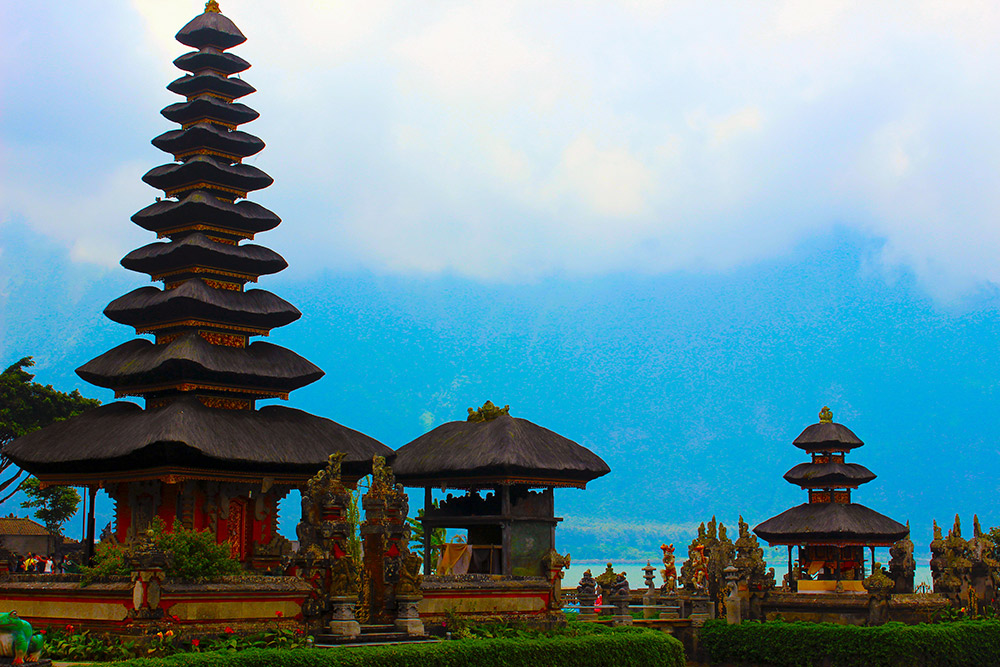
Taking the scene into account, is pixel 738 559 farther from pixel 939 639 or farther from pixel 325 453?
pixel 325 453

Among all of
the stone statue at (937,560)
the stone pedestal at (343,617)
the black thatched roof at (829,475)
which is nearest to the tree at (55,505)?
the black thatched roof at (829,475)

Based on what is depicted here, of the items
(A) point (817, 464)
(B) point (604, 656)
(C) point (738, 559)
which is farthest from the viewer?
(A) point (817, 464)

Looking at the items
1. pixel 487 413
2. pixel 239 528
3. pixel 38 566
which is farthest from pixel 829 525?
pixel 38 566

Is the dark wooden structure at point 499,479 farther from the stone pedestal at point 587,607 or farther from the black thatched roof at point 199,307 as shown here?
the black thatched roof at point 199,307

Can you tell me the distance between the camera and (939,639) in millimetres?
32031

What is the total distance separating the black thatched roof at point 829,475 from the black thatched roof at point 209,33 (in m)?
23.5

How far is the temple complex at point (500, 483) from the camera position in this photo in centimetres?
2942

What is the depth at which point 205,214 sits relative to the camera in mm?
29516

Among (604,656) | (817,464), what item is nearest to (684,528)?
(817,464)

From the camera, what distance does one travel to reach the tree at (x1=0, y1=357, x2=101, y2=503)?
45.9m

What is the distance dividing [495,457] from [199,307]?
8.70 m

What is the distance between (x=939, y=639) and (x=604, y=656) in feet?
39.1

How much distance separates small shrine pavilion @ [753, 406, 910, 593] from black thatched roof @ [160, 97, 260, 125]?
21338mm

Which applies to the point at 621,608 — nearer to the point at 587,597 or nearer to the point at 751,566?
the point at 587,597
